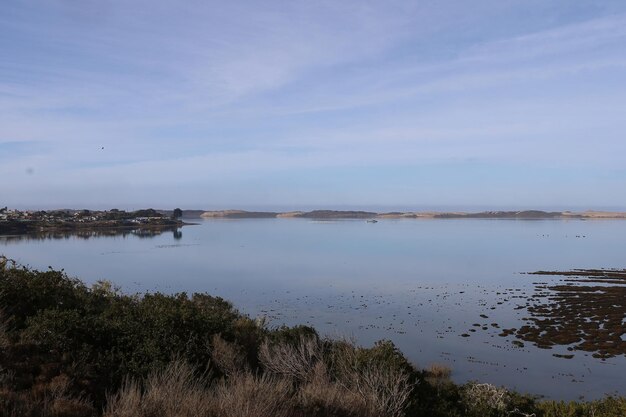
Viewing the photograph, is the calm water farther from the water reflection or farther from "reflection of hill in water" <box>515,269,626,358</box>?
the water reflection

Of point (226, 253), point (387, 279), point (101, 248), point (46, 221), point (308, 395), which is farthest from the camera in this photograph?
point (46, 221)

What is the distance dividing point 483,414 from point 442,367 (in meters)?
8.62

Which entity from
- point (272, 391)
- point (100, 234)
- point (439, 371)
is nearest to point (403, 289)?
point (439, 371)

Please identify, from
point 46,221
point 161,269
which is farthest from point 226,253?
point 46,221

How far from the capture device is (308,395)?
7.32 meters

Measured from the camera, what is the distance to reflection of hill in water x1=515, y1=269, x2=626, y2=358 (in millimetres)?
22977

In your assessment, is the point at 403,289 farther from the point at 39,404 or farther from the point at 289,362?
the point at 39,404

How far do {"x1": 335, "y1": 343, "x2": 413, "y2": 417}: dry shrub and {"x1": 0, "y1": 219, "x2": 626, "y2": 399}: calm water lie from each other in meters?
5.37

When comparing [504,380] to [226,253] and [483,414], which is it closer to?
[483,414]

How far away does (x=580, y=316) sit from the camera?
28.5m

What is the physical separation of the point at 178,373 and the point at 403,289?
30.7m

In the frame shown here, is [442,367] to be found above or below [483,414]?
below

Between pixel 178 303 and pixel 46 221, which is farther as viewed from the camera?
pixel 46 221

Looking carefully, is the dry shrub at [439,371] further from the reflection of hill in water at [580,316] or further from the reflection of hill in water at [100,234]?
the reflection of hill in water at [100,234]
